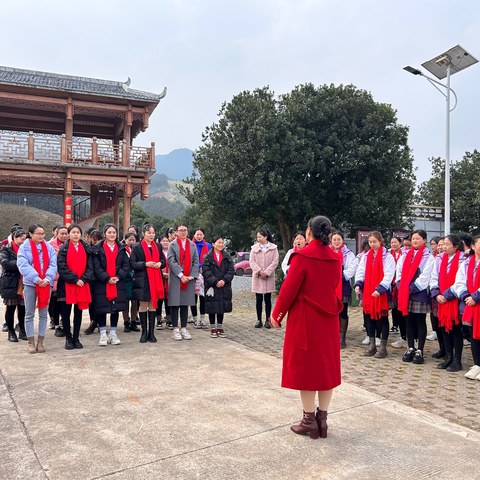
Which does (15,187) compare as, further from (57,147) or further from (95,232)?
(95,232)

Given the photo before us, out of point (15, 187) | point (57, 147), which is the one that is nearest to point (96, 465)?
point (57, 147)

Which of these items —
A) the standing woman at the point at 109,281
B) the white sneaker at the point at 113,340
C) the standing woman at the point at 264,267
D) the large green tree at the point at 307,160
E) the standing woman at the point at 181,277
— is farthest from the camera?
the large green tree at the point at 307,160

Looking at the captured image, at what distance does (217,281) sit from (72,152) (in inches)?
463

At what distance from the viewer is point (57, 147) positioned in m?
16.2

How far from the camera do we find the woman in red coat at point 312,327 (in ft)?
10.5

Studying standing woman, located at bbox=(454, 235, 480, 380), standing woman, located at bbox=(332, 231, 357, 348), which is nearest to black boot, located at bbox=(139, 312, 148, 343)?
standing woman, located at bbox=(332, 231, 357, 348)

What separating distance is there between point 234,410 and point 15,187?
18.5m

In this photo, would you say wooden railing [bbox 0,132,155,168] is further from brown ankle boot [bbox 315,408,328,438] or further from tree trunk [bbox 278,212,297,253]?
brown ankle boot [bbox 315,408,328,438]

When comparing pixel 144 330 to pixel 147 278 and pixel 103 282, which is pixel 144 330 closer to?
pixel 147 278

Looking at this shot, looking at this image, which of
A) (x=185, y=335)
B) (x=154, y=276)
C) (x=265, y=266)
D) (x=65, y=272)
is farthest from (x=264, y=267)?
(x=65, y=272)

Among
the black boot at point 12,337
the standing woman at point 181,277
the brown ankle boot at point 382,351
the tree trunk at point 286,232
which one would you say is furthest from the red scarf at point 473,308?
the tree trunk at point 286,232

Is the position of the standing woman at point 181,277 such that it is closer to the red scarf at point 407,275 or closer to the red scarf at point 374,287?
the red scarf at point 374,287

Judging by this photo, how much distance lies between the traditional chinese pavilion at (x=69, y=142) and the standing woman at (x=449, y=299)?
1249 cm

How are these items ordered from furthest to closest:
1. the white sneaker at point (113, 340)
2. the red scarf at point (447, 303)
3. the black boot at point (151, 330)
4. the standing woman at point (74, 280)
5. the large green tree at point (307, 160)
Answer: the large green tree at point (307, 160) < the black boot at point (151, 330) < the white sneaker at point (113, 340) < the standing woman at point (74, 280) < the red scarf at point (447, 303)
